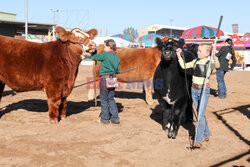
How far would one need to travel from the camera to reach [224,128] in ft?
17.0

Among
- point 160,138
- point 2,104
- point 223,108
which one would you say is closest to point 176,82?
point 160,138

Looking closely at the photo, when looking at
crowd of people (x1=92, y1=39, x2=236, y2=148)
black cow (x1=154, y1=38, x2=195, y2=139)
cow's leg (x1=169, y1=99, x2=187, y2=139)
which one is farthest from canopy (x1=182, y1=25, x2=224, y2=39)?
cow's leg (x1=169, y1=99, x2=187, y2=139)

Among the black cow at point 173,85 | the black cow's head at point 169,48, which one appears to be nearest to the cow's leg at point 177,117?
the black cow at point 173,85

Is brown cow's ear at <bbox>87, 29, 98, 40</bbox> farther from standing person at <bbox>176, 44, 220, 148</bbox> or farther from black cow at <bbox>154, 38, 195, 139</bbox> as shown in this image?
standing person at <bbox>176, 44, 220, 148</bbox>

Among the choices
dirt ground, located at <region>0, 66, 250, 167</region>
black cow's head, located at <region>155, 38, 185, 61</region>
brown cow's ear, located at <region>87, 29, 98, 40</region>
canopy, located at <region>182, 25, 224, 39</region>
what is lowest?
dirt ground, located at <region>0, 66, 250, 167</region>

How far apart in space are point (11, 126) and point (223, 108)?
5745 mm

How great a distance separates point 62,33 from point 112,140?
8.14 ft

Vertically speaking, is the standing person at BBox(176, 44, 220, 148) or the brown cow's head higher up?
the brown cow's head

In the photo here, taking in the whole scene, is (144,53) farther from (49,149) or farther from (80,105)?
(49,149)

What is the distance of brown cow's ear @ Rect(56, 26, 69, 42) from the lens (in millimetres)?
4977

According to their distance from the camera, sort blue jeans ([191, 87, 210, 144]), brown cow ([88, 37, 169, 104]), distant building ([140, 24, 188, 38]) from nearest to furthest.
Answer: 1. blue jeans ([191, 87, 210, 144])
2. brown cow ([88, 37, 169, 104])
3. distant building ([140, 24, 188, 38])

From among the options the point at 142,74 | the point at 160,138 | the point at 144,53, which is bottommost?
the point at 160,138

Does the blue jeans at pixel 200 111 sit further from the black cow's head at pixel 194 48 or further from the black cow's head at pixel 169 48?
the black cow's head at pixel 194 48

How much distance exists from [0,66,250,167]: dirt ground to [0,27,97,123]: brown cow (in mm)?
794
